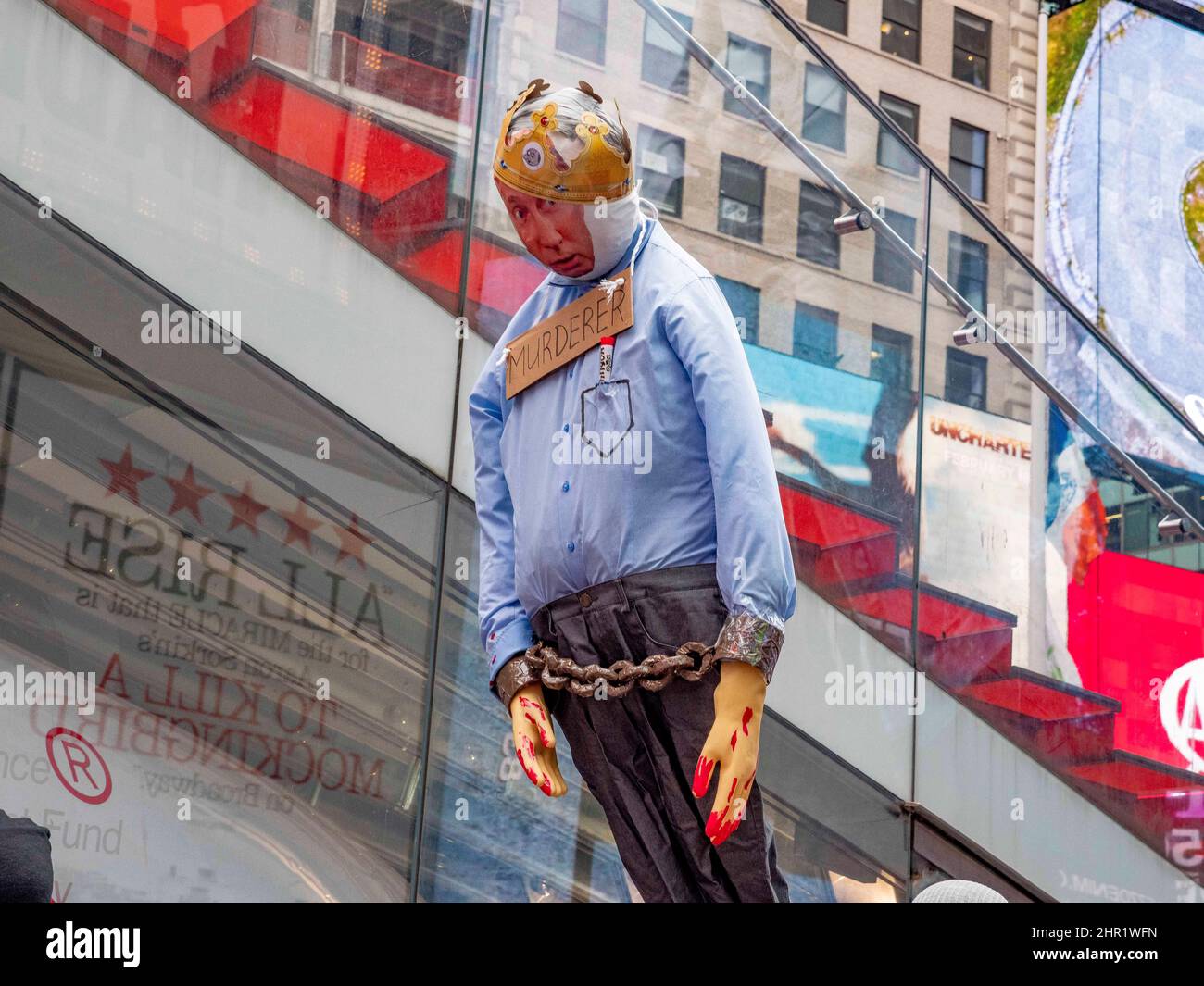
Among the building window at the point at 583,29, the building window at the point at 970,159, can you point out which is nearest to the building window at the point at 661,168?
the building window at the point at 583,29

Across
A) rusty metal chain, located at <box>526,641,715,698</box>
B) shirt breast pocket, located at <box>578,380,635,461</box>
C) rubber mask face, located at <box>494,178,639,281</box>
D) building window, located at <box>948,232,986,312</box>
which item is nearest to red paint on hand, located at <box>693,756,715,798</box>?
rusty metal chain, located at <box>526,641,715,698</box>

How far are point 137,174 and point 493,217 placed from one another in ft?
3.02

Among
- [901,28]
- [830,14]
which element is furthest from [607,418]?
[901,28]

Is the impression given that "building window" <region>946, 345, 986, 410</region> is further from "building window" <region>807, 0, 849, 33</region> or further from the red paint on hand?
"building window" <region>807, 0, 849, 33</region>

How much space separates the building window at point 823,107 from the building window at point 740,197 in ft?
0.64

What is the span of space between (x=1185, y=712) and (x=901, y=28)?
19.8 metres

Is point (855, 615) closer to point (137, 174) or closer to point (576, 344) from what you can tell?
point (576, 344)

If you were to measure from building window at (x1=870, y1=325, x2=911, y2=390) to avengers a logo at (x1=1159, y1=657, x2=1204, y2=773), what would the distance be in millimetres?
1304

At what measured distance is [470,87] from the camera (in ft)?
13.3

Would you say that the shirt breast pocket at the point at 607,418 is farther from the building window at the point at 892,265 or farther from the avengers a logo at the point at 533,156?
the building window at the point at 892,265

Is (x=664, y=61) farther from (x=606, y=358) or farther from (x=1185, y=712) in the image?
(x=1185, y=712)

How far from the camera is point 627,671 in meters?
2.21
